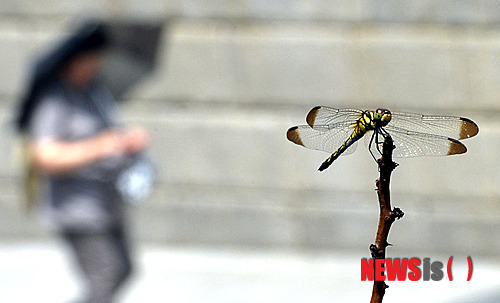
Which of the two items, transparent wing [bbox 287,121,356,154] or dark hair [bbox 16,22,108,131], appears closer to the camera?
transparent wing [bbox 287,121,356,154]

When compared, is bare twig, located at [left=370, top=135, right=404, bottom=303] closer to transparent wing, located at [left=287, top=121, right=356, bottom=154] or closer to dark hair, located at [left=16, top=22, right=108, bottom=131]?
transparent wing, located at [left=287, top=121, right=356, bottom=154]

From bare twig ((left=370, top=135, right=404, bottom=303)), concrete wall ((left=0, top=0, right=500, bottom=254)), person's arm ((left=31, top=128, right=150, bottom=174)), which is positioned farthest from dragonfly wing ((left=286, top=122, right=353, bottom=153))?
concrete wall ((left=0, top=0, right=500, bottom=254))

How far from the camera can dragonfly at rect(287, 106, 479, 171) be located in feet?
3.02

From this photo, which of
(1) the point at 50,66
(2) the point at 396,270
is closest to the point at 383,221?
(2) the point at 396,270

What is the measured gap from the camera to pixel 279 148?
623cm

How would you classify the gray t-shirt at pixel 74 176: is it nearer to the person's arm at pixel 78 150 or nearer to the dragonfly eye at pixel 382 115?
the person's arm at pixel 78 150

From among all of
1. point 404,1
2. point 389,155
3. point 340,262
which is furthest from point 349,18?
point 389,155

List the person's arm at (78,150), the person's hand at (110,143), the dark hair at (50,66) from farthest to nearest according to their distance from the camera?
1. the dark hair at (50,66)
2. the person's hand at (110,143)
3. the person's arm at (78,150)

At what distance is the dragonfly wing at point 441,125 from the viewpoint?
1.00m

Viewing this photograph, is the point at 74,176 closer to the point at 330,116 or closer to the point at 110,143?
the point at 110,143

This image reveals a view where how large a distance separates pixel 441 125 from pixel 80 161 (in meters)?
3.46

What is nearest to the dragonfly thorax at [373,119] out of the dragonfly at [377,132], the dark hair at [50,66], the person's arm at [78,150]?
the dragonfly at [377,132]

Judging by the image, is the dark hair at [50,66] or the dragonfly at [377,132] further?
the dark hair at [50,66]

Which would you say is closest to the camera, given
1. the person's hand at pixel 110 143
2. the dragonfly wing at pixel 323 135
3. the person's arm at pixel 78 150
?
the dragonfly wing at pixel 323 135
